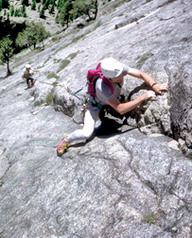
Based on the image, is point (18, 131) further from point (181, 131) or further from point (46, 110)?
point (181, 131)

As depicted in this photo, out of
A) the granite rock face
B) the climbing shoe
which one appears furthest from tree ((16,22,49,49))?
the climbing shoe

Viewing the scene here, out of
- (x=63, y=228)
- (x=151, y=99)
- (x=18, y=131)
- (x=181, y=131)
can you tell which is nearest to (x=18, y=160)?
(x=18, y=131)

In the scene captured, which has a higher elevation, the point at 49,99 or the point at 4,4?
the point at 4,4

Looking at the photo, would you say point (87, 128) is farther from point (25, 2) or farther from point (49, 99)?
point (25, 2)

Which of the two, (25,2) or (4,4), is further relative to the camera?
(25,2)

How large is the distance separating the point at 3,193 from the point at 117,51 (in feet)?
23.0

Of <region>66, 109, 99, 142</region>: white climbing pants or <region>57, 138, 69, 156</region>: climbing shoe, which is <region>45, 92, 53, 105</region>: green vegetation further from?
<region>66, 109, 99, 142</region>: white climbing pants

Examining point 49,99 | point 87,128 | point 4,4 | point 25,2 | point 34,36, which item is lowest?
point 34,36

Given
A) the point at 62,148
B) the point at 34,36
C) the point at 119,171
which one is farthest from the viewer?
the point at 34,36

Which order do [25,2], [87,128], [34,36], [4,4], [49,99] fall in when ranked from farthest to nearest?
[25,2] < [4,4] < [34,36] < [49,99] < [87,128]

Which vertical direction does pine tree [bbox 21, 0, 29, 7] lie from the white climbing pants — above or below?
below

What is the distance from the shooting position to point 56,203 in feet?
23.9

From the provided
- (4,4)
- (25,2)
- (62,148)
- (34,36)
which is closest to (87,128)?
(62,148)

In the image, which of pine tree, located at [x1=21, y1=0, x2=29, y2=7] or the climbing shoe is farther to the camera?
pine tree, located at [x1=21, y1=0, x2=29, y2=7]
